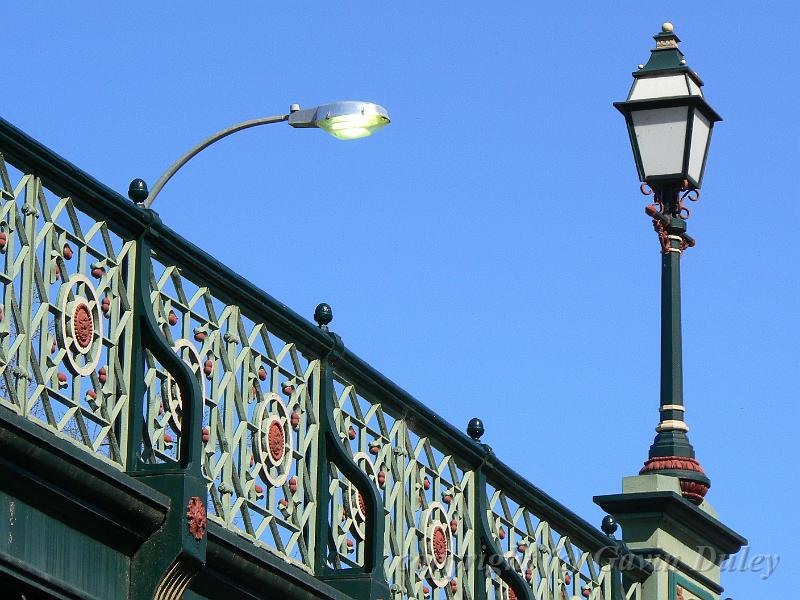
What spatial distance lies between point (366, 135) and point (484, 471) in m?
4.02

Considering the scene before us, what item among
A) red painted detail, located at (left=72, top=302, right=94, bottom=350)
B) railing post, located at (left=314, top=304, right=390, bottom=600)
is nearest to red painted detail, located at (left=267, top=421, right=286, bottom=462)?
railing post, located at (left=314, top=304, right=390, bottom=600)

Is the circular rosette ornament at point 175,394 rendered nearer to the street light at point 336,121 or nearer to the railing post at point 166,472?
the railing post at point 166,472

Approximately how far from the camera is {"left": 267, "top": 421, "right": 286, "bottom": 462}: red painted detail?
11.4 m

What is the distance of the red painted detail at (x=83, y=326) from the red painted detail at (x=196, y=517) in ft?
2.70

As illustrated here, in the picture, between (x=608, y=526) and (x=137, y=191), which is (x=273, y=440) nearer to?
(x=137, y=191)

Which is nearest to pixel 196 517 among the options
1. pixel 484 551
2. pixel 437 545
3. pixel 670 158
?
pixel 437 545

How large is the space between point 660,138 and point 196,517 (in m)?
7.72

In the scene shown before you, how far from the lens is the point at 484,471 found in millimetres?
13609

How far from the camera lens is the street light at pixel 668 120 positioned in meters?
17.1

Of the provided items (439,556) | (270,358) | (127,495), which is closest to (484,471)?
(439,556)

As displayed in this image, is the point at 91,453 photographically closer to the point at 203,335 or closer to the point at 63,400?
the point at 63,400

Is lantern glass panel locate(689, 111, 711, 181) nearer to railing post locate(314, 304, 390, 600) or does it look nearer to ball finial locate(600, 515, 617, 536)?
ball finial locate(600, 515, 617, 536)

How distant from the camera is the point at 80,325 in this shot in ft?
32.9

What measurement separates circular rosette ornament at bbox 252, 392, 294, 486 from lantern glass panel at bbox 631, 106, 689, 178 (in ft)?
20.5
